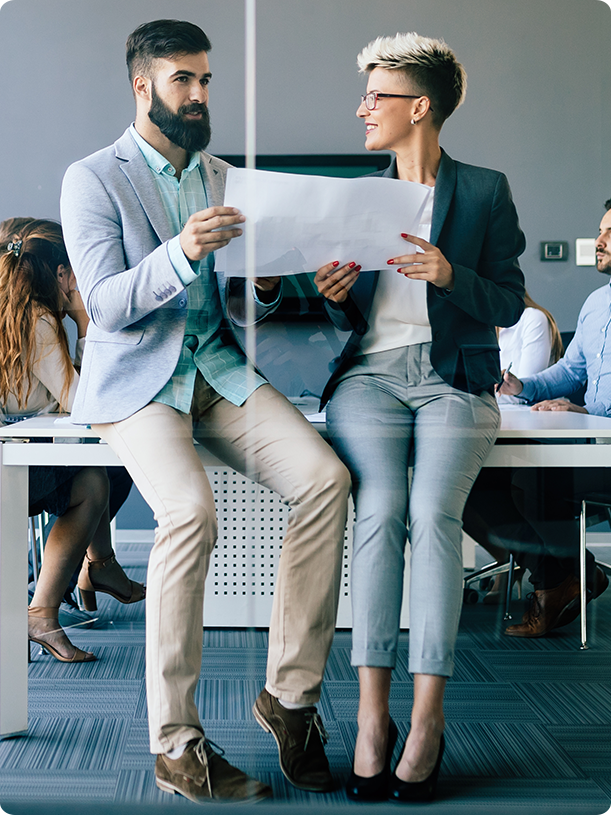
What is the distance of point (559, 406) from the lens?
1391mm

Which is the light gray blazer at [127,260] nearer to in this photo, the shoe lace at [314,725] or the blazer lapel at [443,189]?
the blazer lapel at [443,189]

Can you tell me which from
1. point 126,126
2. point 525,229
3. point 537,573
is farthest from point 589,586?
point 126,126

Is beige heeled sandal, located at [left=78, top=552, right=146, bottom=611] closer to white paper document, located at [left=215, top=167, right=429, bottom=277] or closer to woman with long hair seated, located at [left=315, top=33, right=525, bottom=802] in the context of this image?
woman with long hair seated, located at [left=315, top=33, right=525, bottom=802]

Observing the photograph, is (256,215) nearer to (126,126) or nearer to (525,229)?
(126,126)

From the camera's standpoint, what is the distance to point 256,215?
4.06 ft

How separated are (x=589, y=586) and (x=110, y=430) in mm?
949

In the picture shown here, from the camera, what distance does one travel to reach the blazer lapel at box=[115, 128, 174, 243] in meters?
1.29

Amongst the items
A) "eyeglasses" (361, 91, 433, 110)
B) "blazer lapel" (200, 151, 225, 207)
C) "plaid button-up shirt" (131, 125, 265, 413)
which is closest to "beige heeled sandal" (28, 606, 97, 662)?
"plaid button-up shirt" (131, 125, 265, 413)

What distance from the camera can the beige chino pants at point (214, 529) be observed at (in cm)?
127

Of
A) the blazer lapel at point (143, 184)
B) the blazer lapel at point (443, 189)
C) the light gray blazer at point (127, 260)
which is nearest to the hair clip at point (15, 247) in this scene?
the light gray blazer at point (127, 260)

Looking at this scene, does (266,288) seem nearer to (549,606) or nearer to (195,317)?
(195,317)

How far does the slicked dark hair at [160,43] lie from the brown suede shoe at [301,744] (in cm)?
111

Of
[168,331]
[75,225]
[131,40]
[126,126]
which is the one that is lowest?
[168,331]

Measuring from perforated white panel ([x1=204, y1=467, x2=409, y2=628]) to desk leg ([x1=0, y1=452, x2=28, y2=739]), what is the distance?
1.32 ft
